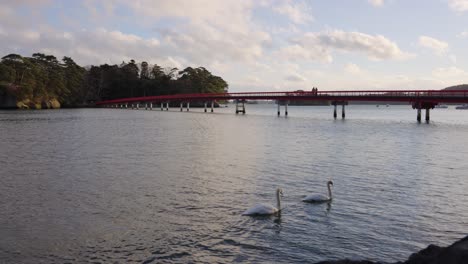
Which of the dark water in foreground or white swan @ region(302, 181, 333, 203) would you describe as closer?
the dark water in foreground

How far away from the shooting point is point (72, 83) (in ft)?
493

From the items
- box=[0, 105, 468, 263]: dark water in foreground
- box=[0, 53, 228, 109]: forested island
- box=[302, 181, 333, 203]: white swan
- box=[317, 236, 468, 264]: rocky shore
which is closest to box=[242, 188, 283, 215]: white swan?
box=[0, 105, 468, 263]: dark water in foreground

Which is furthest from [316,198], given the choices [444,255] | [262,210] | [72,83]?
[72,83]

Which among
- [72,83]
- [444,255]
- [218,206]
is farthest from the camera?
[72,83]

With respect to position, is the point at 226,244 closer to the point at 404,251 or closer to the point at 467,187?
the point at 404,251

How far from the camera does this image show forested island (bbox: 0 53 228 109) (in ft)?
392

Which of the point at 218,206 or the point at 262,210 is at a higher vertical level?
the point at 262,210

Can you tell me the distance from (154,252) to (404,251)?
283 inches

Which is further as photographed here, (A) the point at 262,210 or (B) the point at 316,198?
(B) the point at 316,198

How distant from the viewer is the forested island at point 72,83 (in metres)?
120

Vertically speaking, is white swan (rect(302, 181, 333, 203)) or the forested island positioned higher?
the forested island

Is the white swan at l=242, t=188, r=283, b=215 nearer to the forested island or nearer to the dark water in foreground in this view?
the dark water in foreground

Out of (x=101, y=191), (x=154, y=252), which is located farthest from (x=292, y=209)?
(x=101, y=191)

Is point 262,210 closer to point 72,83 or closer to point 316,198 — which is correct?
point 316,198
